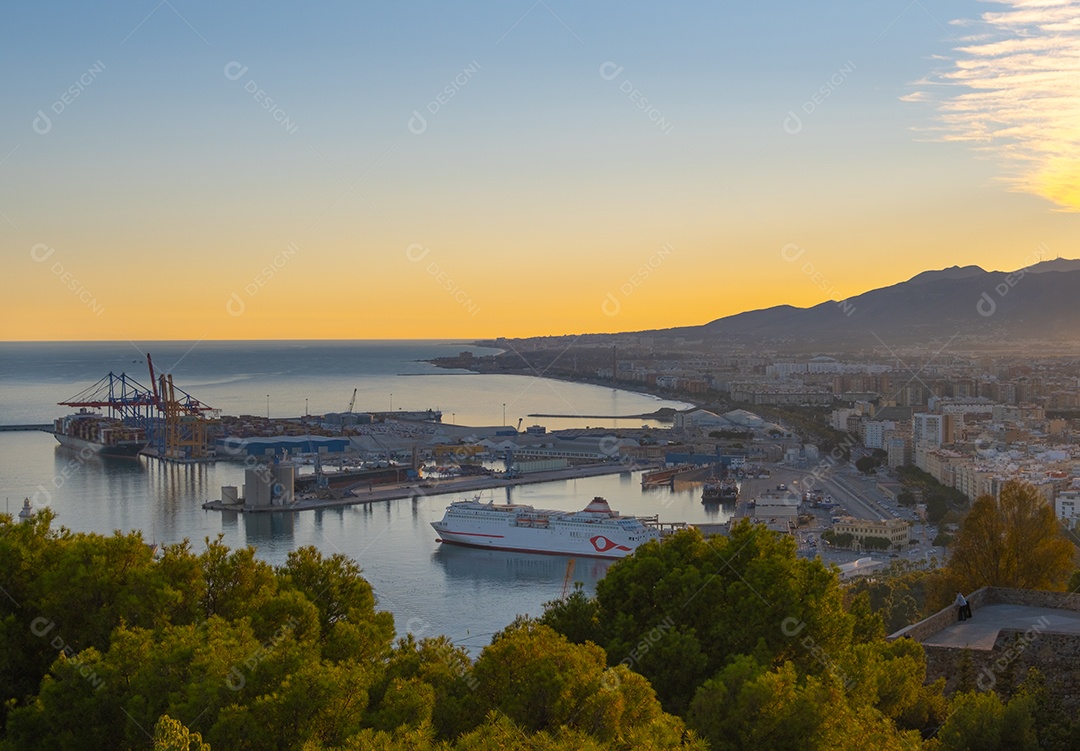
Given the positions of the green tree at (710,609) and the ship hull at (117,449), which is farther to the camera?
the ship hull at (117,449)

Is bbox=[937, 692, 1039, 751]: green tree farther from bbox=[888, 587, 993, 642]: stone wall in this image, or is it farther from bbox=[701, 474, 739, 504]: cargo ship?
bbox=[701, 474, 739, 504]: cargo ship

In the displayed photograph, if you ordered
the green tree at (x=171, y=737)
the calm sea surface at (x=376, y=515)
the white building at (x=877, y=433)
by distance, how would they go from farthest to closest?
1. the white building at (x=877, y=433)
2. the calm sea surface at (x=376, y=515)
3. the green tree at (x=171, y=737)

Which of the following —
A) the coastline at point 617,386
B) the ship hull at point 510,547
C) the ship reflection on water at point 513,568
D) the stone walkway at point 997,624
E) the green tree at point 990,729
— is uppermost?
the coastline at point 617,386

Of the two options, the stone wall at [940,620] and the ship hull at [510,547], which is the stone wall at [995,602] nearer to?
the stone wall at [940,620]

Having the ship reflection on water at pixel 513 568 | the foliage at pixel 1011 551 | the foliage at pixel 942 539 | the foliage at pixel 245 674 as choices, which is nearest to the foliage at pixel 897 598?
the foliage at pixel 1011 551

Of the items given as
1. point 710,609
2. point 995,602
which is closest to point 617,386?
point 995,602

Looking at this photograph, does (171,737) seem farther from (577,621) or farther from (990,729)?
(990,729)

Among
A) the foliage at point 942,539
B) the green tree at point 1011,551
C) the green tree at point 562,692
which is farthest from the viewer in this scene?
the foliage at point 942,539
